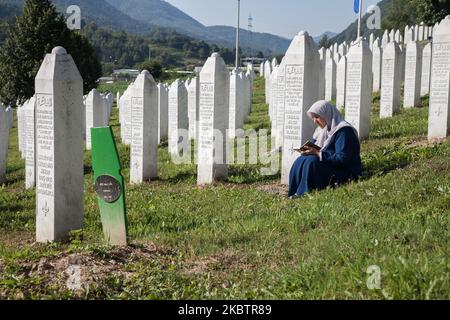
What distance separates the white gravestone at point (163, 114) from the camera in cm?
1775

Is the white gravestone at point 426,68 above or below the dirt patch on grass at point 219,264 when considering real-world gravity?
above

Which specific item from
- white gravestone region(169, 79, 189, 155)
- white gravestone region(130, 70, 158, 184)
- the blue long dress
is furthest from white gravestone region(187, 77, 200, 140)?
the blue long dress

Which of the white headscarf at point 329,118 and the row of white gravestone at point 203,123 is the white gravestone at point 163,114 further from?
the white headscarf at point 329,118

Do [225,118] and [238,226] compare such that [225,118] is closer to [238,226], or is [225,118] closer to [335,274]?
[238,226]

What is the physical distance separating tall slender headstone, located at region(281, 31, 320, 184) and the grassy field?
37.3 inches

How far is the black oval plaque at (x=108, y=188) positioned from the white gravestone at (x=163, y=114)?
11.5m

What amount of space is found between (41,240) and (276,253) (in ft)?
11.3

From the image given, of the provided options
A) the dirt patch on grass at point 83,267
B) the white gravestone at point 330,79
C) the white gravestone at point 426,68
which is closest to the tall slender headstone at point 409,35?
the white gravestone at point 330,79

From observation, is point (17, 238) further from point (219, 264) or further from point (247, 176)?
point (247, 176)

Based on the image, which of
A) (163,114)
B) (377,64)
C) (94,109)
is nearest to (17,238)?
(94,109)

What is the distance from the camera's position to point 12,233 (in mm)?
8281

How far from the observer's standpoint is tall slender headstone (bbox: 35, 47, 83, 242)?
691cm

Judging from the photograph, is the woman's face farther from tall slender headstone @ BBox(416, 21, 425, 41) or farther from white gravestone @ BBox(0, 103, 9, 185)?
tall slender headstone @ BBox(416, 21, 425, 41)

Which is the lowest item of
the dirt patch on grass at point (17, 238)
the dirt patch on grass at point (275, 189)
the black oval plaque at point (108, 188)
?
the dirt patch on grass at point (17, 238)
